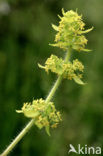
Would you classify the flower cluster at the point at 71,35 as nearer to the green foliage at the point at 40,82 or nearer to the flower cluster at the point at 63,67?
the flower cluster at the point at 63,67

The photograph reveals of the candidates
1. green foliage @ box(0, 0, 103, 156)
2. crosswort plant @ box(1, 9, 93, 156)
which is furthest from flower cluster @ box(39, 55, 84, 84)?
green foliage @ box(0, 0, 103, 156)

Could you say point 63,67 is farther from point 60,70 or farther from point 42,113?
point 42,113

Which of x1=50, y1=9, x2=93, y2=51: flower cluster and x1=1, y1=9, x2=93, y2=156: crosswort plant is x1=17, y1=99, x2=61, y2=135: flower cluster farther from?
x1=50, y1=9, x2=93, y2=51: flower cluster

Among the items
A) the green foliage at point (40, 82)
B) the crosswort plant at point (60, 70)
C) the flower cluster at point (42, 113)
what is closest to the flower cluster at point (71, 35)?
the crosswort plant at point (60, 70)

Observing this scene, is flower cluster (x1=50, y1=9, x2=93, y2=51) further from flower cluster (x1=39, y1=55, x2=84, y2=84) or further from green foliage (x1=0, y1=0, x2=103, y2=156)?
green foliage (x1=0, y1=0, x2=103, y2=156)

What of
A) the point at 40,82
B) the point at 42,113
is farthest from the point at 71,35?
the point at 40,82

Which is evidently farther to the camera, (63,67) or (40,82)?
(40,82)

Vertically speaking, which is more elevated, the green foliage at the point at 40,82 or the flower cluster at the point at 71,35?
the green foliage at the point at 40,82

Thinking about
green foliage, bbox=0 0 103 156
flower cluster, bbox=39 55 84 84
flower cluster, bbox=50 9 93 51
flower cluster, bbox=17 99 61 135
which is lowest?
flower cluster, bbox=17 99 61 135

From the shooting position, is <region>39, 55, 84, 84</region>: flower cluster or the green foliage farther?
the green foliage

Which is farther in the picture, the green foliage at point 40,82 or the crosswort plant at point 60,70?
the green foliage at point 40,82

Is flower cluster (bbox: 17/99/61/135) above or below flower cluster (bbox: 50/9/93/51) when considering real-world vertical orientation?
below
